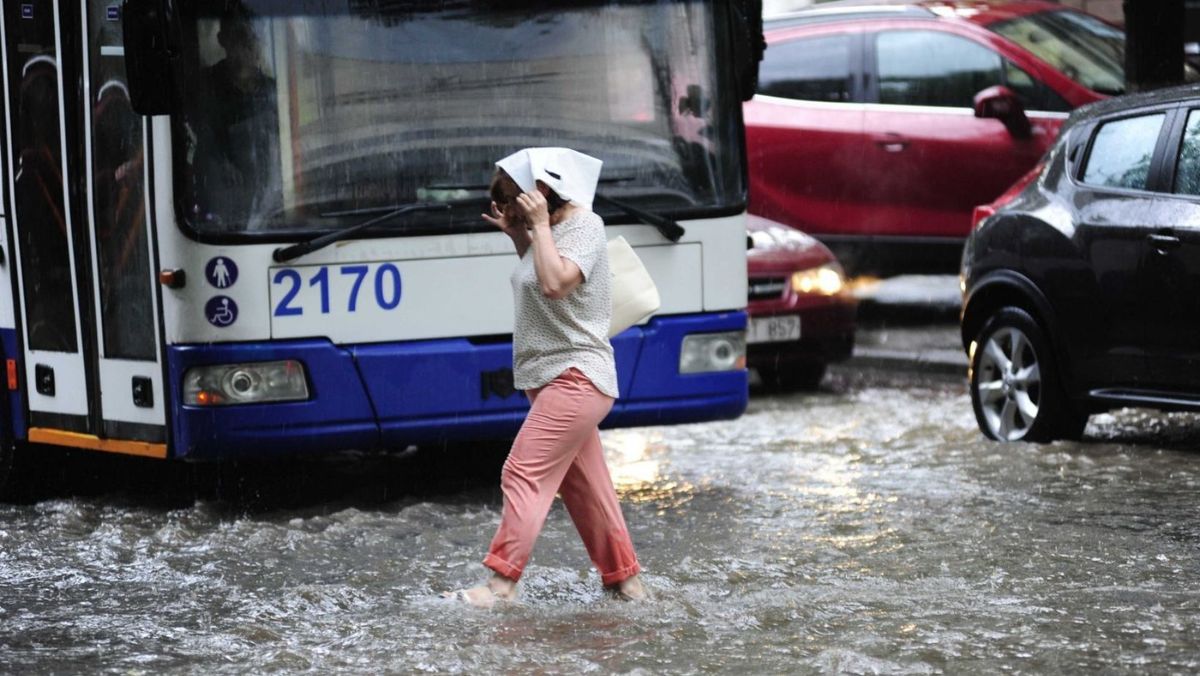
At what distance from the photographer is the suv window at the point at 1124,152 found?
10.4 meters

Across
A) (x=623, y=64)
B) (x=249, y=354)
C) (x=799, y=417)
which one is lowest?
(x=799, y=417)

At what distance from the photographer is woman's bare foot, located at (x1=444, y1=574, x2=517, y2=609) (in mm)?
7309

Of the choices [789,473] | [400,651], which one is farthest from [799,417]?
[400,651]

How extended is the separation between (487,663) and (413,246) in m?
3.15

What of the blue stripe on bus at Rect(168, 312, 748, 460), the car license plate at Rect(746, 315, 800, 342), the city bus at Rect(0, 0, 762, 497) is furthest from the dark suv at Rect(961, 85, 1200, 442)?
the car license plate at Rect(746, 315, 800, 342)

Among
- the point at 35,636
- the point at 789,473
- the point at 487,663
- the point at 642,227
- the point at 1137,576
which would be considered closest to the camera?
the point at 487,663

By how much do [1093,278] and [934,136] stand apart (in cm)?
511

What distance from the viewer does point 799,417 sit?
13.0 m

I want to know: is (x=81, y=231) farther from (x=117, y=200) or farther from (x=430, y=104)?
(x=430, y=104)

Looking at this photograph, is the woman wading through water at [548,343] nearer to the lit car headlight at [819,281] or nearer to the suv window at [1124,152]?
the suv window at [1124,152]

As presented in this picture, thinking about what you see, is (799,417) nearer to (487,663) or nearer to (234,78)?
(234,78)

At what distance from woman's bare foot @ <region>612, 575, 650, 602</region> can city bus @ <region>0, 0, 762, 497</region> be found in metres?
2.12

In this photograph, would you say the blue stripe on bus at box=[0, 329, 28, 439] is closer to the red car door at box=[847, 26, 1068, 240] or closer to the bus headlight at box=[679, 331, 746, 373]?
the bus headlight at box=[679, 331, 746, 373]

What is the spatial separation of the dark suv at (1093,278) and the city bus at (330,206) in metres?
1.65
